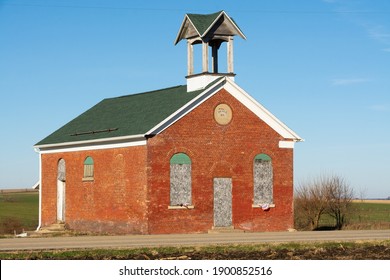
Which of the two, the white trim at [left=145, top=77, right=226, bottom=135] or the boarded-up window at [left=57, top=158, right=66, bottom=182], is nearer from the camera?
the white trim at [left=145, top=77, right=226, bottom=135]

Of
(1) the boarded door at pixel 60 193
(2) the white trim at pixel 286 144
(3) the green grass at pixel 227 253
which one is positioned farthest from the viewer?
(1) the boarded door at pixel 60 193

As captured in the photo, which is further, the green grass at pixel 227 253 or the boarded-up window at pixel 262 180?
the boarded-up window at pixel 262 180

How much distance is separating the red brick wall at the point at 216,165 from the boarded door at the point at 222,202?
0.91ft

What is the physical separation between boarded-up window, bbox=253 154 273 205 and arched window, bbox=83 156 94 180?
8392 millimetres

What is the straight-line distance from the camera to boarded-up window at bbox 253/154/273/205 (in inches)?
1949

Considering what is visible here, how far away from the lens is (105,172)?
4950 centimetres

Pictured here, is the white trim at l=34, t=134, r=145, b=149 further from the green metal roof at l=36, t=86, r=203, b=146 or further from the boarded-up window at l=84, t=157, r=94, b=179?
the boarded-up window at l=84, t=157, r=94, b=179

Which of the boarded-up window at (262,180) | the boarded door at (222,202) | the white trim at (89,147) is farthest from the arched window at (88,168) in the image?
the boarded-up window at (262,180)

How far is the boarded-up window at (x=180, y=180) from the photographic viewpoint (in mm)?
46844

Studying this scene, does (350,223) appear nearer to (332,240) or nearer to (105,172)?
(105,172)

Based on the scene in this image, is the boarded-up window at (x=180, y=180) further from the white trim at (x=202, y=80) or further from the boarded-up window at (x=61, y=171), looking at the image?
the boarded-up window at (x=61, y=171)

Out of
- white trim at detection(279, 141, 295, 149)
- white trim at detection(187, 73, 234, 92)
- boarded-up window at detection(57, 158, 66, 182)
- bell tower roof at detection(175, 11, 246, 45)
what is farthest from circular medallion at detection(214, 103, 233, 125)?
boarded-up window at detection(57, 158, 66, 182)

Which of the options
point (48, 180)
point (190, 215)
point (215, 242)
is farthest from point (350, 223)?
point (215, 242)

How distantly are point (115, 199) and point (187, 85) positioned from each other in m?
6.92
